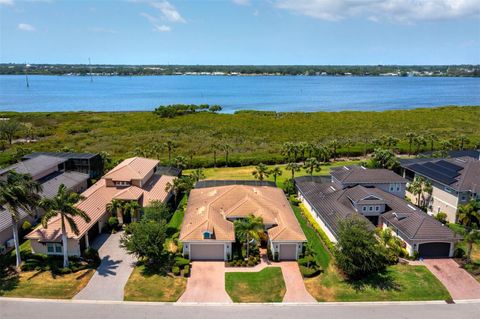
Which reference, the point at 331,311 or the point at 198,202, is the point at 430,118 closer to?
the point at 198,202

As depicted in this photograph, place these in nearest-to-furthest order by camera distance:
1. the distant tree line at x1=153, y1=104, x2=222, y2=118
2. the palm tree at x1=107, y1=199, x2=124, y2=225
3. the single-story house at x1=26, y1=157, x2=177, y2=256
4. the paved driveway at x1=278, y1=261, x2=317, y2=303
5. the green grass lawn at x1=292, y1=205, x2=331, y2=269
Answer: the paved driveway at x1=278, y1=261, x2=317, y2=303, the single-story house at x1=26, y1=157, x2=177, y2=256, the green grass lawn at x1=292, y1=205, x2=331, y2=269, the palm tree at x1=107, y1=199, x2=124, y2=225, the distant tree line at x1=153, y1=104, x2=222, y2=118

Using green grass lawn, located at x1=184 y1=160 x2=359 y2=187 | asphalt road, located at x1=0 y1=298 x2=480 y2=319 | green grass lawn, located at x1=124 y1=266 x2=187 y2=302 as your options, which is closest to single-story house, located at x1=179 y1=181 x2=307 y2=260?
green grass lawn, located at x1=124 y1=266 x2=187 y2=302

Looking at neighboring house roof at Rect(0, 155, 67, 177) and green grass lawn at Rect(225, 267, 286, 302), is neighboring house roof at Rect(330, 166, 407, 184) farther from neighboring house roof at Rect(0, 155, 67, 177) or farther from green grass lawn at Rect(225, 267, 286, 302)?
neighboring house roof at Rect(0, 155, 67, 177)

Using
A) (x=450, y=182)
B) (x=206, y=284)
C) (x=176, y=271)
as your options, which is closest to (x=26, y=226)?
(x=176, y=271)

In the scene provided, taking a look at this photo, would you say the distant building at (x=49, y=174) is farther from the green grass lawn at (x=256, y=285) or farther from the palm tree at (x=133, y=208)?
the green grass lawn at (x=256, y=285)

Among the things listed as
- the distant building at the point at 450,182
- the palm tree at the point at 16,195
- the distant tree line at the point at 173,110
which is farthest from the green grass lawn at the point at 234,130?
the palm tree at the point at 16,195

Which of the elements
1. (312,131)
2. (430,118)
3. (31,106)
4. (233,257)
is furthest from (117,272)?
(31,106)
